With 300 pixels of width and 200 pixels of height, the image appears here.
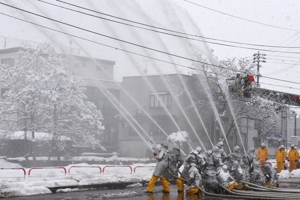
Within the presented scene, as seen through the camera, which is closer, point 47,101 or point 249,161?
point 249,161

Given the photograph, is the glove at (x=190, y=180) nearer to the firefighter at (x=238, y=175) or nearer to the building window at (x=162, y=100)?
the firefighter at (x=238, y=175)

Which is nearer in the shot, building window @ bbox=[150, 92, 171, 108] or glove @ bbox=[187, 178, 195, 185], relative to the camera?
glove @ bbox=[187, 178, 195, 185]

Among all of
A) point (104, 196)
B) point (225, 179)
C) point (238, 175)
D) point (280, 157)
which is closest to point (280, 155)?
point (280, 157)

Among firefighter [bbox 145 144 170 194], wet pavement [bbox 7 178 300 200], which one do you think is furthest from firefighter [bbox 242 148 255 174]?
firefighter [bbox 145 144 170 194]

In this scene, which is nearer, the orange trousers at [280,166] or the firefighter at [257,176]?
the firefighter at [257,176]

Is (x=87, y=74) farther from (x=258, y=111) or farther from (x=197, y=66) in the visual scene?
(x=258, y=111)

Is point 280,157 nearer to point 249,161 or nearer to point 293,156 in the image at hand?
point 293,156

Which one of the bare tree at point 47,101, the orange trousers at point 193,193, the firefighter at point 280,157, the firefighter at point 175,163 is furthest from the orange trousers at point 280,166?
the bare tree at point 47,101

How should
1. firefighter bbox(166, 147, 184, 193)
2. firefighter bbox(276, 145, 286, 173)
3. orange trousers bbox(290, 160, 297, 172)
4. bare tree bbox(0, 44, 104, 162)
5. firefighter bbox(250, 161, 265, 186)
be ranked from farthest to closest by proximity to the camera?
bare tree bbox(0, 44, 104, 162)
orange trousers bbox(290, 160, 297, 172)
firefighter bbox(276, 145, 286, 173)
firefighter bbox(250, 161, 265, 186)
firefighter bbox(166, 147, 184, 193)

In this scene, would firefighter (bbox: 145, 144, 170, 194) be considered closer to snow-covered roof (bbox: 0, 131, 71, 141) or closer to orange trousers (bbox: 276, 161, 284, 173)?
orange trousers (bbox: 276, 161, 284, 173)

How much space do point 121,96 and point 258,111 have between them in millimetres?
15843

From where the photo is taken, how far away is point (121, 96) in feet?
158

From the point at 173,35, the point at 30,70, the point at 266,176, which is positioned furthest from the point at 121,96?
the point at 266,176

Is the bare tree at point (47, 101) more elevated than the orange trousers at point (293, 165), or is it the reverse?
the bare tree at point (47, 101)
